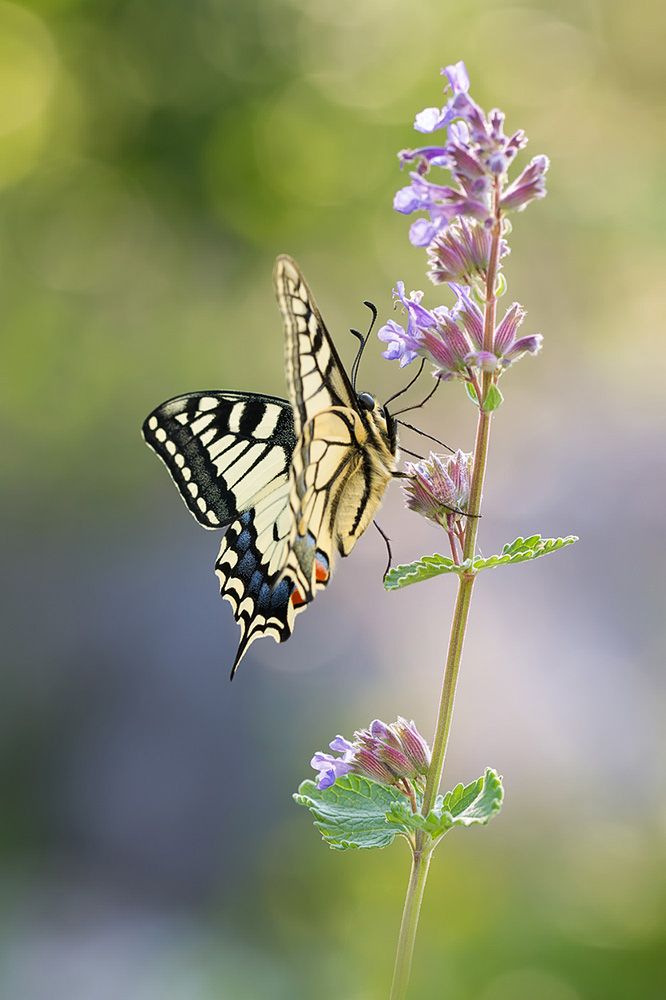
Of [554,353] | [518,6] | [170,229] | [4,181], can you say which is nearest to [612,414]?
[554,353]

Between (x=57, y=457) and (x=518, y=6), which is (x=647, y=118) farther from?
(x=57, y=457)

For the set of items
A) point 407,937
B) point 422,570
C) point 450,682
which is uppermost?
point 422,570

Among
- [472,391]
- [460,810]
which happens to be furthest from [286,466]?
[460,810]

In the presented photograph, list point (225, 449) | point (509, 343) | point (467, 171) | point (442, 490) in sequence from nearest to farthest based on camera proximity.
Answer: point (467, 171) < point (509, 343) < point (442, 490) < point (225, 449)

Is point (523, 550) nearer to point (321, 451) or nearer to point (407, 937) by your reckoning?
point (321, 451)

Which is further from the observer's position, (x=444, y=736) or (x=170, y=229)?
(x=170, y=229)

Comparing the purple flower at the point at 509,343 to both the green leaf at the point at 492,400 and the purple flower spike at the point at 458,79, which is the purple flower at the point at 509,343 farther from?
the purple flower spike at the point at 458,79

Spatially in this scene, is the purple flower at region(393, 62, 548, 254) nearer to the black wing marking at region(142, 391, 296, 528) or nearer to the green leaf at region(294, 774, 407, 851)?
the black wing marking at region(142, 391, 296, 528)
